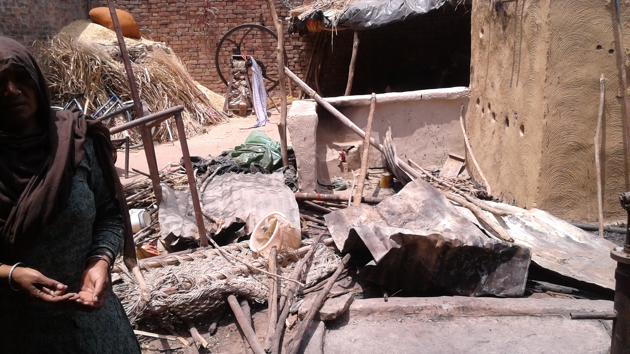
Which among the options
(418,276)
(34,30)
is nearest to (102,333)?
(418,276)

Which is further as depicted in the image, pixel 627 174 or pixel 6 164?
pixel 627 174

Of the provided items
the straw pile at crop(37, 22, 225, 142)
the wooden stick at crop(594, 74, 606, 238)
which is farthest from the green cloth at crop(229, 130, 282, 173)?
the straw pile at crop(37, 22, 225, 142)

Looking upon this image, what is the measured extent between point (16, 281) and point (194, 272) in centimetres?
205

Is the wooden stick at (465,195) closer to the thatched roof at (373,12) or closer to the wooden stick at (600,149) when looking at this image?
the wooden stick at (600,149)

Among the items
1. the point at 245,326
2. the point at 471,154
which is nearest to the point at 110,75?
the point at 471,154

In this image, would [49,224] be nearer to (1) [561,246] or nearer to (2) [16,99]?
(2) [16,99]

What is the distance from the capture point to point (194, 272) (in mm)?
3299

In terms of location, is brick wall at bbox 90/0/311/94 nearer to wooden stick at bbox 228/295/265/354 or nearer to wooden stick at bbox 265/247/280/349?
wooden stick at bbox 265/247/280/349

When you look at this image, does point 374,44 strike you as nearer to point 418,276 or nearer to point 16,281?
point 418,276

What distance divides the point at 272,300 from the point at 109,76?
8.49 m

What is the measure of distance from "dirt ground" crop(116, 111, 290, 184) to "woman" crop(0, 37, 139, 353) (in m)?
5.98

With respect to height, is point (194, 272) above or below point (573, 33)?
below

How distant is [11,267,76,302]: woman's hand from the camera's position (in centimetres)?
128

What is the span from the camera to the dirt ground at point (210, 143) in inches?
320
